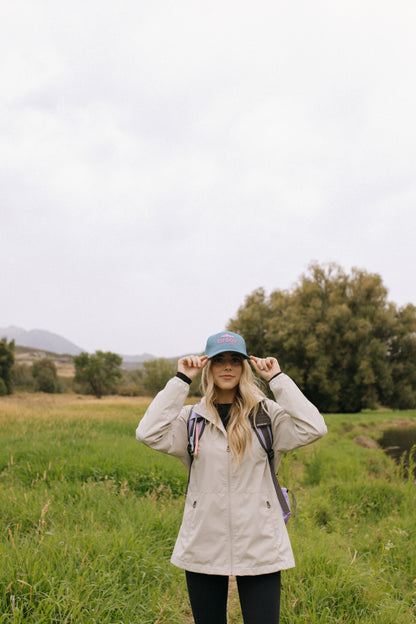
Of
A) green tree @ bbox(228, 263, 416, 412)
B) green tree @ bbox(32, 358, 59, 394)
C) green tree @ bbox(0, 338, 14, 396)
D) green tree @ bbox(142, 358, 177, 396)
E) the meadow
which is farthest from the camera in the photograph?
green tree @ bbox(32, 358, 59, 394)

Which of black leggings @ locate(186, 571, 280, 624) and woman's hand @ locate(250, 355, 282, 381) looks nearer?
black leggings @ locate(186, 571, 280, 624)

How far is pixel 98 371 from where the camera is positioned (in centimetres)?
6656

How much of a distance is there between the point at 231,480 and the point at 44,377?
248 ft

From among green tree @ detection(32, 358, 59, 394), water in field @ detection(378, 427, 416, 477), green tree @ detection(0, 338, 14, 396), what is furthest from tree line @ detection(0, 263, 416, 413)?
green tree @ detection(32, 358, 59, 394)

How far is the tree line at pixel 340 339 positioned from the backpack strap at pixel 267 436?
2879 cm

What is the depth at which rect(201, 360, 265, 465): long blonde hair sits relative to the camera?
2.48 metres

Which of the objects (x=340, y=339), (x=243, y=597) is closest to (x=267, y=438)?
(x=243, y=597)

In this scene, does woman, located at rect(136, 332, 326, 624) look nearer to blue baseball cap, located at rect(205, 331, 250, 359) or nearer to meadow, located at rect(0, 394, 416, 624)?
blue baseball cap, located at rect(205, 331, 250, 359)

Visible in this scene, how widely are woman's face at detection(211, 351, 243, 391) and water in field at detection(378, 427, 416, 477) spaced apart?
11.5 m

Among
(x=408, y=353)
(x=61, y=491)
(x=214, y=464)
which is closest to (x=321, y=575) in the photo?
(x=214, y=464)

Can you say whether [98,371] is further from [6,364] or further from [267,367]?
[267,367]

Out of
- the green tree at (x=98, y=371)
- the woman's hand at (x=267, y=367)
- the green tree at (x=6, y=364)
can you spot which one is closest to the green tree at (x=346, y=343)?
the woman's hand at (x=267, y=367)

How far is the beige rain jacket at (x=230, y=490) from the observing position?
2357mm

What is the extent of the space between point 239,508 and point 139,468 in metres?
5.25
